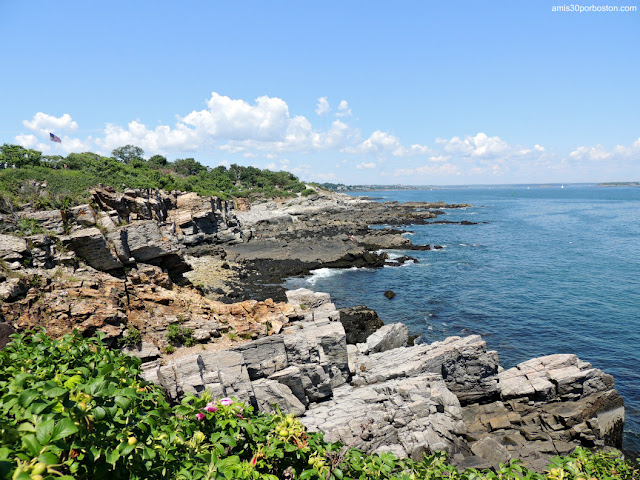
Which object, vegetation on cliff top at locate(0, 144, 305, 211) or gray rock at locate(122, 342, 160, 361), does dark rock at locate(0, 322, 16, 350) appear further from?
vegetation on cliff top at locate(0, 144, 305, 211)

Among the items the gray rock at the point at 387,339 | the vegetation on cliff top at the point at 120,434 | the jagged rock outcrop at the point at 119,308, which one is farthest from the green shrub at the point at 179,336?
the gray rock at the point at 387,339

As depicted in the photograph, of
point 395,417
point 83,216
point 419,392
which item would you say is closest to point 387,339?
point 419,392

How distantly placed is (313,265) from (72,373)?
4186cm

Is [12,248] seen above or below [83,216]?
below

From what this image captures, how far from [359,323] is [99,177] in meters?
40.3

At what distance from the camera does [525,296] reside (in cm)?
3541

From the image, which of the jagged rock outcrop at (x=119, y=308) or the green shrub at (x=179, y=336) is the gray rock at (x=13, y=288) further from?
the green shrub at (x=179, y=336)

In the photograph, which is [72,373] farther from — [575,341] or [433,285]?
[433,285]

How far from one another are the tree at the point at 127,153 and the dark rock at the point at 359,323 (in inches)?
4112

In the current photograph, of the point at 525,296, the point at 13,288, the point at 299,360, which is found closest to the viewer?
the point at 13,288

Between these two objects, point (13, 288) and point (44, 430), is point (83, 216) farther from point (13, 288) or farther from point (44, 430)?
point (44, 430)

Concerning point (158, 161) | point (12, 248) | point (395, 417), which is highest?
point (158, 161)

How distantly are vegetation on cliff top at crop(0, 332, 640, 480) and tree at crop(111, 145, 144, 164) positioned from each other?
4749 inches

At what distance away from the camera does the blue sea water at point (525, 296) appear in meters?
24.4
